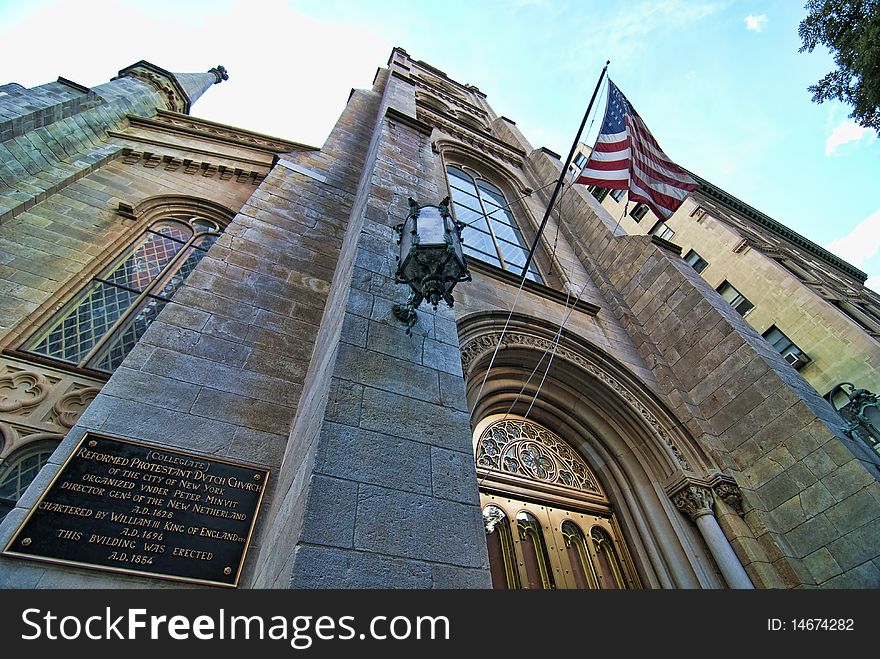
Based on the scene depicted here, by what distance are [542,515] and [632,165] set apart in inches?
217

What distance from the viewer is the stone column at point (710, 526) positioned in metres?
4.81

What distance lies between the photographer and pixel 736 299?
48.6ft

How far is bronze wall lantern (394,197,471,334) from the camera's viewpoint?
3438 millimetres

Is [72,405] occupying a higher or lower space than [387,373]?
higher

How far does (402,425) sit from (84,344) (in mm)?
4892

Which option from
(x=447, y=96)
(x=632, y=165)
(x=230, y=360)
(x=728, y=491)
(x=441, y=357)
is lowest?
(x=728, y=491)

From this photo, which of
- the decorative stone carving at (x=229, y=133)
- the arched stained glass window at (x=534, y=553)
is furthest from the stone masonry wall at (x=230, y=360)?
the decorative stone carving at (x=229, y=133)

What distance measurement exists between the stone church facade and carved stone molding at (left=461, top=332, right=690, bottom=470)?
4 centimetres

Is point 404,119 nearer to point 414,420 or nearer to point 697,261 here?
point 414,420

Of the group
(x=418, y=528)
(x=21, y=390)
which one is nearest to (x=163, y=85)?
(x=21, y=390)

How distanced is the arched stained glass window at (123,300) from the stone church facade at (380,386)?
0.12ft

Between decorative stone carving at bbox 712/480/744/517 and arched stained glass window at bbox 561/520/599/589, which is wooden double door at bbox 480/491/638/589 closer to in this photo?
arched stained glass window at bbox 561/520/599/589
